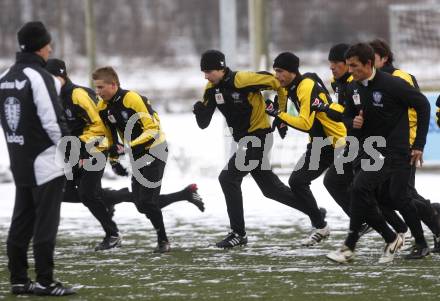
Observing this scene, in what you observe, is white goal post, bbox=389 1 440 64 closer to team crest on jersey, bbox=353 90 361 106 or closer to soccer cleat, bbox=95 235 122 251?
soccer cleat, bbox=95 235 122 251

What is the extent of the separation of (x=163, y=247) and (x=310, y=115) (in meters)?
1.93

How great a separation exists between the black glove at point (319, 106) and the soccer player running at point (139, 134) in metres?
1.54

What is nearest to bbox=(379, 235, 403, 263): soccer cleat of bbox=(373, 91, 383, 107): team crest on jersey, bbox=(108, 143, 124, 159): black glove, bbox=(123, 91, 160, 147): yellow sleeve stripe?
bbox=(373, 91, 383, 107): team crest on jersey

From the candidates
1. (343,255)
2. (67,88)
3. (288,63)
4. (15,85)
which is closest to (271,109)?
(288,63)

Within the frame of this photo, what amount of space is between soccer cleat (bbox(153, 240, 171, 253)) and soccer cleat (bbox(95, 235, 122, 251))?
52cm

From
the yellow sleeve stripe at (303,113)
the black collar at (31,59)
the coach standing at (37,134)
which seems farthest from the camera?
the yellow sleeve stripe at (303,113)

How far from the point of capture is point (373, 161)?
978cm

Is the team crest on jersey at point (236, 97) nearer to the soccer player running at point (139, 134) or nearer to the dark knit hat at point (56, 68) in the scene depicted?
the soccer player running at point (139, 134)

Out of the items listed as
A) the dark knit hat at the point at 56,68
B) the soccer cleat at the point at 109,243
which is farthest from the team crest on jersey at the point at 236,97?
the soccer cleat at the point at 109,243

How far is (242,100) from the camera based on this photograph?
11.5 metres

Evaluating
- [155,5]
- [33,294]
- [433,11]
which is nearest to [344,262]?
[33,294]

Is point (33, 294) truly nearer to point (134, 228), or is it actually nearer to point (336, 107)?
point (336, 107)

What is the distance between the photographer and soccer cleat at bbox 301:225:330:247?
11312 mm

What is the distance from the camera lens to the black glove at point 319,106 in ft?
34.2
